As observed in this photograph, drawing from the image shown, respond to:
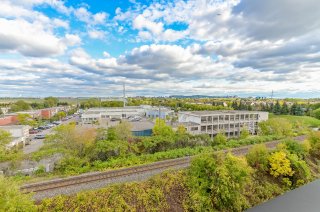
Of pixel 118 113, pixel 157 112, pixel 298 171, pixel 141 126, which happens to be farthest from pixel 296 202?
pixel 118 113

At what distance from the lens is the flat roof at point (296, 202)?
15.3 meters

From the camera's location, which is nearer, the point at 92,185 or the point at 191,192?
the point at 92,185

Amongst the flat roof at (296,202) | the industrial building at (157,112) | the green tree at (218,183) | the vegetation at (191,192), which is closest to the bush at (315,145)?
the flat roof at (296,202)

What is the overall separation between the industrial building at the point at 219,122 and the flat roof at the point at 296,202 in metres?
20.8

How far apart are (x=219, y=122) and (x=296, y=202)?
25.1 meters

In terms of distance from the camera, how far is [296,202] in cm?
1634

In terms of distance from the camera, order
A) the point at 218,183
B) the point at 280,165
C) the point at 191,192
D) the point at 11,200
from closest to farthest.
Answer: the point at 11,200
the point at 218,183
the point at 191,192
the point at 280,165

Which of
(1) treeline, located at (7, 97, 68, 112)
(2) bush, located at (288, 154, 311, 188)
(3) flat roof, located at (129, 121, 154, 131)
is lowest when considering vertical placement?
(2) bush, located at (288, 154, 311, 188)

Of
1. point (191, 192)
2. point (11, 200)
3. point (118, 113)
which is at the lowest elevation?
point (191, 192)

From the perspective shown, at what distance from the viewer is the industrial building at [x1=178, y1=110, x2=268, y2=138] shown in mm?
38531

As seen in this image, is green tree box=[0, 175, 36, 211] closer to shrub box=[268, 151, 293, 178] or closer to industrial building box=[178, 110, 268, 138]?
shrub box=[268, 151, 293, 178]

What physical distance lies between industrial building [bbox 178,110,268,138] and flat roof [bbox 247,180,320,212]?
68.4ft

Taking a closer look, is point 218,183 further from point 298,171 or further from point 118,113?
point 118,113

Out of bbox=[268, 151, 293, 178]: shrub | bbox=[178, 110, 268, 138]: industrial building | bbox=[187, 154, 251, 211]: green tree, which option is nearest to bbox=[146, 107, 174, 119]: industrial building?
bbox=[178, 110, 268, 138]: industrial building
